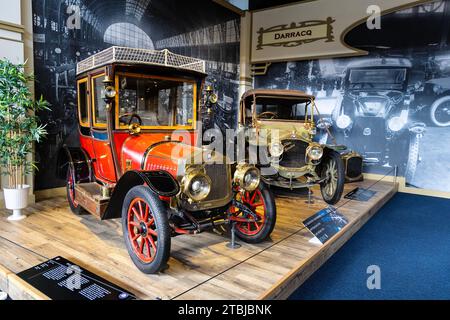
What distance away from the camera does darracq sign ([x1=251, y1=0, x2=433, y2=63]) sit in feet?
22.0

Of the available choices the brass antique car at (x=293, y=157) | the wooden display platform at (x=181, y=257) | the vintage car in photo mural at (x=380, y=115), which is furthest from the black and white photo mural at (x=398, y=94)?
the wooden display platform at (x=181, y=257)

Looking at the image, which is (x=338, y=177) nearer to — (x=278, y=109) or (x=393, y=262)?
(x=393, y=262)

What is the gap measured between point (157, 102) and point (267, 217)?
168 cm

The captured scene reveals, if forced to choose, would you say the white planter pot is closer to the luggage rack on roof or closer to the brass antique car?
the luggage rack on roof

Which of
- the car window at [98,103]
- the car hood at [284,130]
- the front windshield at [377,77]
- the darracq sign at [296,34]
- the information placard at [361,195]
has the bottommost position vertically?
the information placard at [361,195]

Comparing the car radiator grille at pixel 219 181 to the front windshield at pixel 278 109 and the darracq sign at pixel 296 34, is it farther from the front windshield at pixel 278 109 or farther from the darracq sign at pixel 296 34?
the darracq sign at pixel 296 34

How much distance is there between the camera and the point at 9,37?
398 centimetres

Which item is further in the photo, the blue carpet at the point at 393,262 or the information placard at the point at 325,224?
the information placard at the point at 325,224

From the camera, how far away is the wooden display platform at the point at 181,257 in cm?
226

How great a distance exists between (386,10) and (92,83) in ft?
19.6

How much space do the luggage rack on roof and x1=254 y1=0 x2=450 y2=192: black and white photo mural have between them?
4540 millimetres

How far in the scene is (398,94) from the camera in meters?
6.54
